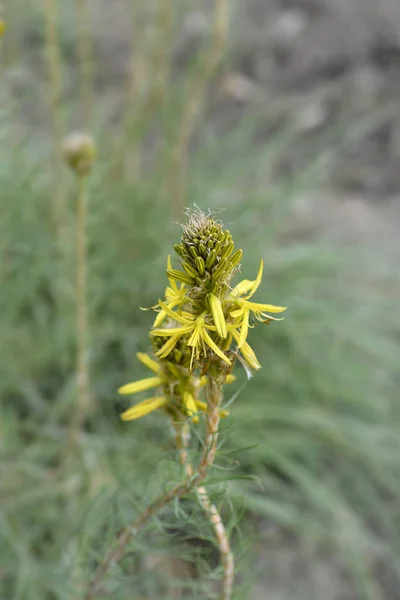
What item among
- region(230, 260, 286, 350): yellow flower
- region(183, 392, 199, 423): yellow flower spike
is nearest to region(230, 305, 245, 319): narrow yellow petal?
region(230, 260, 286, 350): yellow flower

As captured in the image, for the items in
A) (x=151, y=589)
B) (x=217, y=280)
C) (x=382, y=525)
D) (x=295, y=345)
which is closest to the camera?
(x=217, y=280)

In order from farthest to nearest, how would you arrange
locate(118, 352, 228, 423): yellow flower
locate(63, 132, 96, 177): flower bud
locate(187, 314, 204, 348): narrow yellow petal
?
locate(63, 132, 96, 177): flower bud < locate(118, 352, 228, 423): yellow flower < locate(187, 314, 204, 348): narrow yellow petal

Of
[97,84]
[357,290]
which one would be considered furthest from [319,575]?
[97,84]

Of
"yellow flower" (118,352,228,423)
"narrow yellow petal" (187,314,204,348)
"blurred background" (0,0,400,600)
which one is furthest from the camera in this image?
"blurred background" (0,0,400,600)

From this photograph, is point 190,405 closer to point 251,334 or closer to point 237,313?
point 237,313

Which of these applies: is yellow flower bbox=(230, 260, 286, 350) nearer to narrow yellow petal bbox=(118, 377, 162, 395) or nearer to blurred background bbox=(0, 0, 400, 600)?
narrow yellow petal bbox=(118, 377, 162, 395)

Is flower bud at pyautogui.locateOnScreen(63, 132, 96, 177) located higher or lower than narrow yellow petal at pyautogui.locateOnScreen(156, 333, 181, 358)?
higher

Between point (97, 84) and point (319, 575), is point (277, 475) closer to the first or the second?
point (319, 575)
